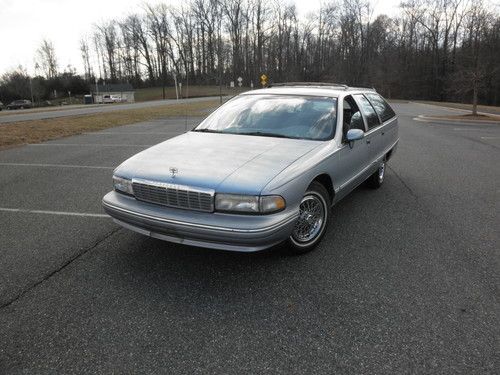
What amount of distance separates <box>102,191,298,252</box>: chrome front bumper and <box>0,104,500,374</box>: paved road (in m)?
0.37

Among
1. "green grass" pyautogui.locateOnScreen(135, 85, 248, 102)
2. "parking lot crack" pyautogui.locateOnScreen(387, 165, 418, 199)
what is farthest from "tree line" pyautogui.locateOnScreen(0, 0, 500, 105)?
"parking lot crack" pyautogui.locateOnScreen(387, 165, 418, 199)

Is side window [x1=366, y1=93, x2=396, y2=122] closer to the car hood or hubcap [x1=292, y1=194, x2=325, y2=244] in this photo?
the car hood

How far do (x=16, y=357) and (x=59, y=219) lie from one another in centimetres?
260

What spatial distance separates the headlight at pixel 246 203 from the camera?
Answer: 2922 millimetres

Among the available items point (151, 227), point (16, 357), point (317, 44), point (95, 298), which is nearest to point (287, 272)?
point (151, 227)

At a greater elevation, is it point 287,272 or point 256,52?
point 256,52

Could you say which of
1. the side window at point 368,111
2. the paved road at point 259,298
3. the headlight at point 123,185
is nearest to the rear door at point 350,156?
the side window at point 368,111

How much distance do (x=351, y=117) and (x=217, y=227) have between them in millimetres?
2475

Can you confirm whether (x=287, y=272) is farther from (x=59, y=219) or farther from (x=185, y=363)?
(x=59, y=219)

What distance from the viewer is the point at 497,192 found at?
5.74 metres

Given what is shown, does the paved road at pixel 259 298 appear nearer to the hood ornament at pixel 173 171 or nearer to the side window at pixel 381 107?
the hood ornament at pixel 173 171

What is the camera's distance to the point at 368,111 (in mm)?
5176

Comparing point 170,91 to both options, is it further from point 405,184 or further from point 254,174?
point 254,174

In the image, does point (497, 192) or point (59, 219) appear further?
point (497, 192)
